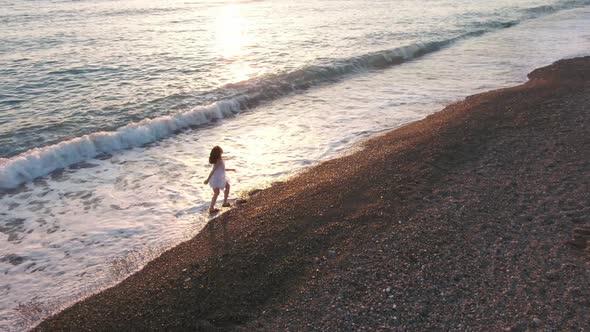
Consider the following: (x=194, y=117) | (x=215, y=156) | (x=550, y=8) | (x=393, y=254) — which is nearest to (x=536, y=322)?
(x=393, y=254)

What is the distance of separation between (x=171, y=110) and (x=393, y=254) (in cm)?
926

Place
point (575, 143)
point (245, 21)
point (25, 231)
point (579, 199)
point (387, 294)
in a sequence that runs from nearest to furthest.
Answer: point (387, 294) < point (579, 199) < point (25, 231) < point (575, 143) < point (245, 21)

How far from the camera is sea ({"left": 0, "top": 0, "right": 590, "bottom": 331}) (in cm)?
640

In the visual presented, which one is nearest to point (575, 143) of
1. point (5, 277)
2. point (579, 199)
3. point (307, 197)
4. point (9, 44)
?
point (579, 199)

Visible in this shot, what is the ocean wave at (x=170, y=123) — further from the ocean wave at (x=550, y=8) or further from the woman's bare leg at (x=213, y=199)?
the ocean wave at (x=550, y=8)

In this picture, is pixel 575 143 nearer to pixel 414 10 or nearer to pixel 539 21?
pixel 539 21

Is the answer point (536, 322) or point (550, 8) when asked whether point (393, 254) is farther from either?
point (550, 8)

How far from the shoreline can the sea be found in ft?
2.91

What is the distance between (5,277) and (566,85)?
45.2ft

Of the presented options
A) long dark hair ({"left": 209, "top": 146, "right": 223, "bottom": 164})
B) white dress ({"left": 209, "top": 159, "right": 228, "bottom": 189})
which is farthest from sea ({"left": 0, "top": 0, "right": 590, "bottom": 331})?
long dark hair ({"left": 209, "top": 146, "right": 223, "bottom": 164})

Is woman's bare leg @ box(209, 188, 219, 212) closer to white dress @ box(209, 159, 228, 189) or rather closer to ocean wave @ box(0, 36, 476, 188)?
white dress @ box(209, 159, 228, 189)

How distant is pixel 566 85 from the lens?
12.4 metres

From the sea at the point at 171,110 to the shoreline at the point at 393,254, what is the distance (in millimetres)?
887

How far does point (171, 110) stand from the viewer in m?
12.7
